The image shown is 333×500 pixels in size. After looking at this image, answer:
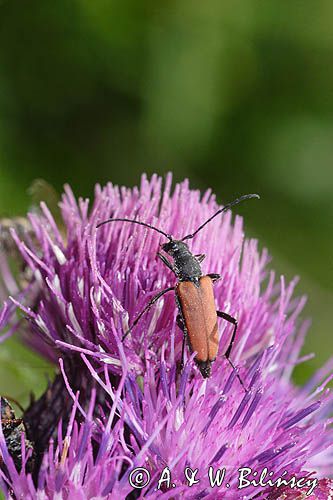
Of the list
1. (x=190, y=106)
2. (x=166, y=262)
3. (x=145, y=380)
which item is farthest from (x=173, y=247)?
(x=190, y=106)

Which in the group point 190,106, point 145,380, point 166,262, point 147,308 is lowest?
point 145,380

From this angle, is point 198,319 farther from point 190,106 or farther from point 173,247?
point 190,106

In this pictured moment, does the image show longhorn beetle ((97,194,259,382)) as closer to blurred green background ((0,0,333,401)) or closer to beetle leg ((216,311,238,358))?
beetle leg ((216,311,238,358))

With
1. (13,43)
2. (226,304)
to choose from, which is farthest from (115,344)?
(13,43)

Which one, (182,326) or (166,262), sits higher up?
(166,262)

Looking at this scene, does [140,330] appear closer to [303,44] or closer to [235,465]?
[235,465]

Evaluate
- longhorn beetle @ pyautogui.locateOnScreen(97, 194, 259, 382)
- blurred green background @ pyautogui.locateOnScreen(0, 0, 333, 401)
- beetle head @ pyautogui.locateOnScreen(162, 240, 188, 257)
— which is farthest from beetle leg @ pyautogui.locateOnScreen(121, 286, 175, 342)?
blurred green background @ pyautogui.locateOnScreen(0, 0, 333, 401)

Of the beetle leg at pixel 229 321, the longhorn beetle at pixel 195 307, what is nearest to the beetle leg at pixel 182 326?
the longhorn beetle at pixel 195 307
